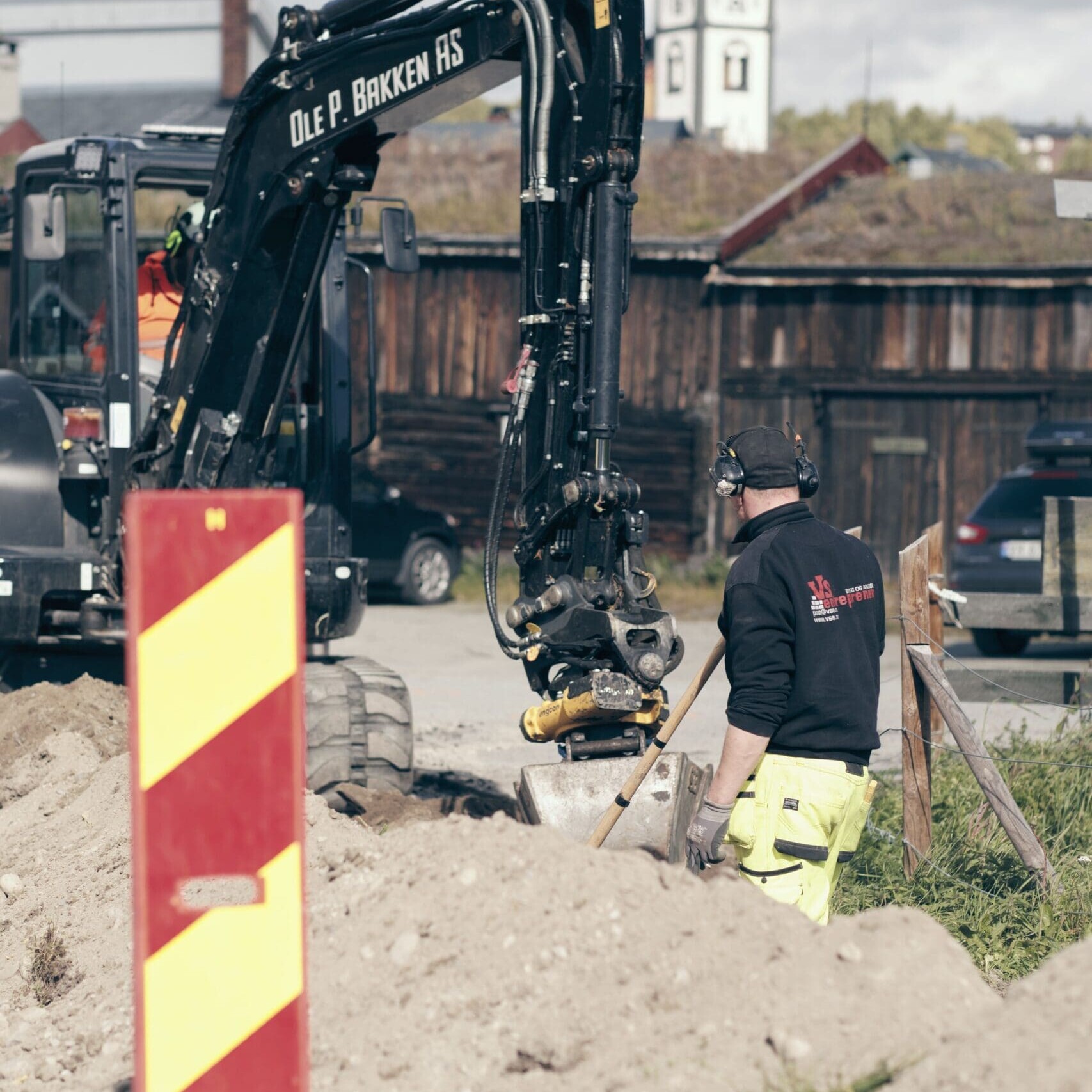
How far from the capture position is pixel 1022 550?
14.9 m

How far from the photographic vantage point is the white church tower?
254 ft

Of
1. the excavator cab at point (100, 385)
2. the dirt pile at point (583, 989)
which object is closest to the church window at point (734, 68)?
the excavator cab at point (100, 385)

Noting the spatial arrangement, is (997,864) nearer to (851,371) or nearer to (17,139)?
(851,371)

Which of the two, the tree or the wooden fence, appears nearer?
the wooden fence

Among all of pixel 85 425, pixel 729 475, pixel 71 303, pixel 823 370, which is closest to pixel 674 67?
pixel 823 370

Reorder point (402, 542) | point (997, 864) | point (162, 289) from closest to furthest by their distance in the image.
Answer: point (997, 864) → point (162, 289) → point (402, 542)

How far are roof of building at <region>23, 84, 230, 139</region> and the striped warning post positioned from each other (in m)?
37.3

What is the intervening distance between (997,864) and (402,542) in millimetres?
11823

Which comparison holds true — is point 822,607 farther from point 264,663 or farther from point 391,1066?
point 264,663

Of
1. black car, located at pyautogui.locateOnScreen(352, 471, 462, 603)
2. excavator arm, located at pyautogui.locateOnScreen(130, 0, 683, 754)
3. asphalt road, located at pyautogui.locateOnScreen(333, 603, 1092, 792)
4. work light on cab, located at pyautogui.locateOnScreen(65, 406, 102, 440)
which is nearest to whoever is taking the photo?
excavator arm, located at pyautogui.locateOnScreen(130, 0, 683, 754)

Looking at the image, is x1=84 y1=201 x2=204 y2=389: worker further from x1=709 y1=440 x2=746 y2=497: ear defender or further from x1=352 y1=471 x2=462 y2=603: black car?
x1=352 y1=471 x2=462 y2=603: black car

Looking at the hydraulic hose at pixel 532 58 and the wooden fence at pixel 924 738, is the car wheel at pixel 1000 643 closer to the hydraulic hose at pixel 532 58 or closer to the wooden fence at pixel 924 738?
the wooden fence at pixel 924 738

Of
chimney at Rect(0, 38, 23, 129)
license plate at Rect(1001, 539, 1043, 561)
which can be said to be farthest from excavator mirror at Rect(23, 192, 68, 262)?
chimney at Rect(0, 38, 23, 129)

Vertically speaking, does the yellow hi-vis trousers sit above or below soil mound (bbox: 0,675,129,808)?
above
